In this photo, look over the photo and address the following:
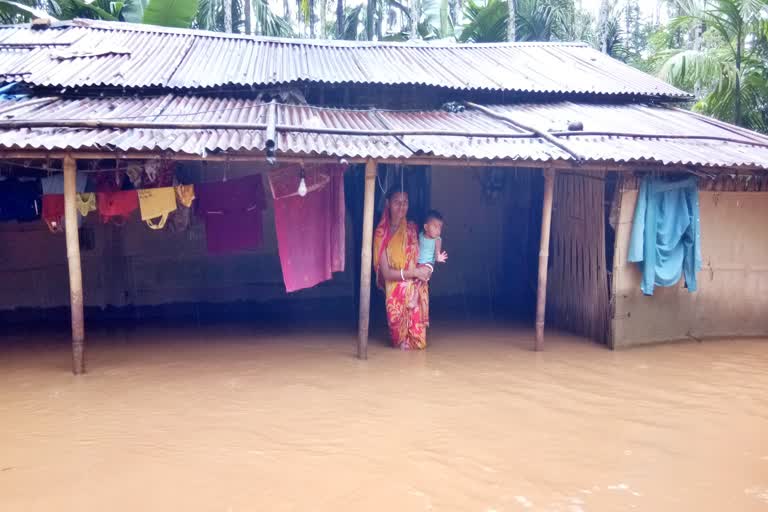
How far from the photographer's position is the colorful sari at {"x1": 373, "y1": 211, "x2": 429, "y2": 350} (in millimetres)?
7574

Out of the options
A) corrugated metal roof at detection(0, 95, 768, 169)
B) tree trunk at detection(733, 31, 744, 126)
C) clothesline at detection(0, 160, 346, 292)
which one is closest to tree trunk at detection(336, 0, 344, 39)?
tree trunk at detection(733, 31, 744, 126)

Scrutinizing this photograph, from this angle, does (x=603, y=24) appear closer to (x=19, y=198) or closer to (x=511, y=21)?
(x=511, y=21)

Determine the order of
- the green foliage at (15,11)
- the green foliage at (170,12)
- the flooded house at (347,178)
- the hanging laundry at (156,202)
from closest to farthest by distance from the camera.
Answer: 1. the flooded house at (347,178)
2. the hanging laundry at (156,202)
3. the green foliage at (15,11)
4. the green foliage at (170,12)

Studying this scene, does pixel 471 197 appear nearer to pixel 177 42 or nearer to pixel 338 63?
pixel 338 63

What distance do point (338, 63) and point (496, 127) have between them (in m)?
2.87

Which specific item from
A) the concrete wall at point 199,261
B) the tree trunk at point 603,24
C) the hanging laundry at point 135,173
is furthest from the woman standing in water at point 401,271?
the tree trunk at point 603,24

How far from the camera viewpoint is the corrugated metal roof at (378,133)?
21.3 ft

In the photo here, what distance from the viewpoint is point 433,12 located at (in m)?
17.5

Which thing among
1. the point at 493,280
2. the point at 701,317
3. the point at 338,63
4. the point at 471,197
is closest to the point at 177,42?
the point at 338,63

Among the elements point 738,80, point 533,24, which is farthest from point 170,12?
point 738,80

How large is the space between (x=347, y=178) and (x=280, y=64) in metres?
1.85

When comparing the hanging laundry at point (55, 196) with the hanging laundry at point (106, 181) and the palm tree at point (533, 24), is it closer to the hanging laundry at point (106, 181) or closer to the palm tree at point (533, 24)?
the hanging laundry at point (106, 181)

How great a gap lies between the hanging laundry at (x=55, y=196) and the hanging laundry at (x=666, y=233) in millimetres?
6052

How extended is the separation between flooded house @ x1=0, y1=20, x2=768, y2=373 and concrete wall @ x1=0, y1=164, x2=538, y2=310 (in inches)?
1.1
